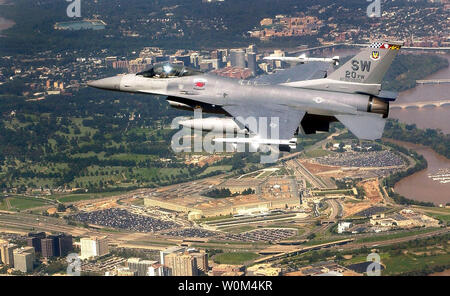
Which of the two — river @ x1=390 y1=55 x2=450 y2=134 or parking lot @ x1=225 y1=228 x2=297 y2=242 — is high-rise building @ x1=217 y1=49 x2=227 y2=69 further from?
parking lot @ x1=225 y1=228 x2=297 y2=242

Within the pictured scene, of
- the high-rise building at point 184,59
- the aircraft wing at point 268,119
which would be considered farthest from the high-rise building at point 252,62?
the aircraft wing at point 268,119

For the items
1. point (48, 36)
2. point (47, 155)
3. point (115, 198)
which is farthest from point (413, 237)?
point (48, 36)

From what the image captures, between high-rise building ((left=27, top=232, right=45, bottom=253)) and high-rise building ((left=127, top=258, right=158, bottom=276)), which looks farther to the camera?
high-rise building ((left=27, top=232, right=45, bottom=253))

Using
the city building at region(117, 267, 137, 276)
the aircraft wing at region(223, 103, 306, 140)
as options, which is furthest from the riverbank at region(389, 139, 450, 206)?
the aircraft wing at region(223, 103, 306, 140)

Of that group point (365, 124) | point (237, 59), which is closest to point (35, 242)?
point (365, 124)

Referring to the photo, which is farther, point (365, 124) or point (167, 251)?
point (167, 251)

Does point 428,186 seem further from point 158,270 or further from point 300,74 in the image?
point 158,270

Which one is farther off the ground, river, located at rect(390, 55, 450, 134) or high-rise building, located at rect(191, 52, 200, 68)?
high-rise building, located at rect(191, 52, 200, 68)
